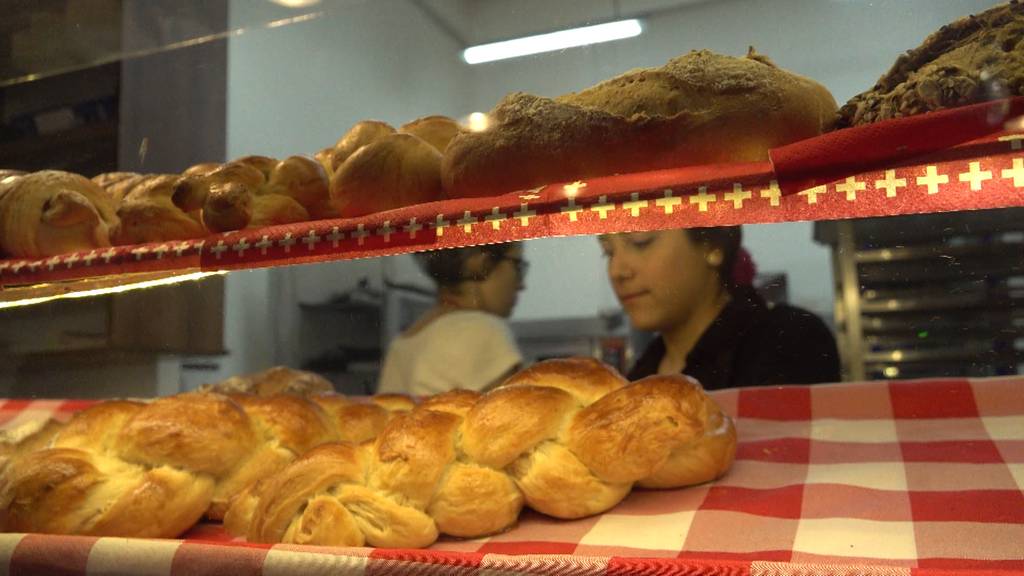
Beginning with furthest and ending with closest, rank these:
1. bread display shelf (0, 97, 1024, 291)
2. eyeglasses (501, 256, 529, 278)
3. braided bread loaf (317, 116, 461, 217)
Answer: eyeglasses (501, 256, 529, 278), braided bread loaf (317, 116, 461, 217), bread display shelf (0, 97, 1024, 291)

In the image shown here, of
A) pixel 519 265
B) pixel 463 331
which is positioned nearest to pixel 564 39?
pixel 519 265

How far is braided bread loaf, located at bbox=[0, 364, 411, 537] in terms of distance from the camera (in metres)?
1.37

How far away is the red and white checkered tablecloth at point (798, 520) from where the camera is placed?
994 millimetres

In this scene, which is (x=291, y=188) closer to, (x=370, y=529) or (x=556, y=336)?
(x=370, y=529)

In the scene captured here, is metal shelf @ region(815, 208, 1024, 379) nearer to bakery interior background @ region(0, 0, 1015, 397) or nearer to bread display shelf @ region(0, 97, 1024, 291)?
bakery interior background @ region(0, 0, 1015, 397)

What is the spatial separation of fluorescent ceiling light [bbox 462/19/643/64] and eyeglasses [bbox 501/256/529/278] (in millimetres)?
499

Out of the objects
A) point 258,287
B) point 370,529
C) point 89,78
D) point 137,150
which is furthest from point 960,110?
point 89,78

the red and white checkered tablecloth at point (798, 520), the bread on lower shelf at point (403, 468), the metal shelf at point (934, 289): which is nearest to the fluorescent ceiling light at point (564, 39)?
the metal shelf at point (934, 289)

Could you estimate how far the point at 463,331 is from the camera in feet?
6.31

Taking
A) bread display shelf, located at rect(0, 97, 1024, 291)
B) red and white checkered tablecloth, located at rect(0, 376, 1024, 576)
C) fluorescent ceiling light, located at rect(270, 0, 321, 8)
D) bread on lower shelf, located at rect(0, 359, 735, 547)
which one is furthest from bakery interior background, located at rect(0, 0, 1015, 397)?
bread display shelf, located at rect(0, 97, 1024, 291)

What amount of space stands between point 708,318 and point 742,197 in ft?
2.55

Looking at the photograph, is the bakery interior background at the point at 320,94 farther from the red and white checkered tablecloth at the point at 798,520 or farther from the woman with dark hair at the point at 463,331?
the red and white checkered tablecloth at the point at 798,520

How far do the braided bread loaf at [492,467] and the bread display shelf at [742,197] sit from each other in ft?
1.25

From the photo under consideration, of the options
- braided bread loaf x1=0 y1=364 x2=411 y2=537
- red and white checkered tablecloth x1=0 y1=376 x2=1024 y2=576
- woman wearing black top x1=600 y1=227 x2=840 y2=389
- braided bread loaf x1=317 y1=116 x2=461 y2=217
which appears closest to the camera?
red and white checkered tablecloth x1=0 y1=376 x2=1024 y2=576
